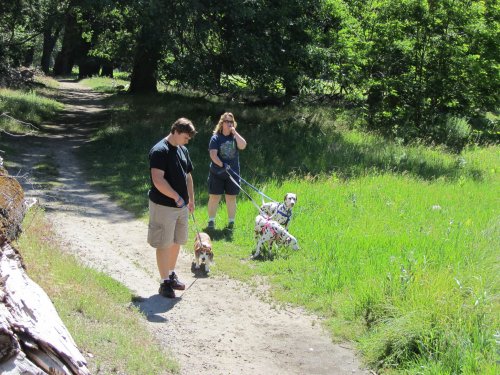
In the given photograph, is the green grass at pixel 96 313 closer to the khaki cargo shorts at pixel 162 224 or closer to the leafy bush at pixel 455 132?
the khaki cargo shorts at pixel 162 224

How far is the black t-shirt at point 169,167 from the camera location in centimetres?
705

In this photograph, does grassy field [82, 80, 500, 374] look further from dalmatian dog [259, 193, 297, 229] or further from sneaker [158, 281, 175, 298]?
sneaker [158, 281, 175, 298]

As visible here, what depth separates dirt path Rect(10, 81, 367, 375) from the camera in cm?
608

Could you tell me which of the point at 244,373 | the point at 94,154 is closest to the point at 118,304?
the point at 244,373

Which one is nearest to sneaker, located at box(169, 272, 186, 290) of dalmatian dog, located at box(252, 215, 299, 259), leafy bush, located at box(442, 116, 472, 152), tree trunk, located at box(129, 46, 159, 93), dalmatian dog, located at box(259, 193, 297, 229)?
dalmatian dog, located at box(252, 215, 299, 259)

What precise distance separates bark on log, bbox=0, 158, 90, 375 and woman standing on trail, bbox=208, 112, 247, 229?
4960 mm

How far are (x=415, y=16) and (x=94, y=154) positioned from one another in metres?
11.5

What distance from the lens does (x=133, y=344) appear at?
565 centimetres

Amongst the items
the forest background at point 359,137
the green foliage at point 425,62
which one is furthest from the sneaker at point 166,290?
the green foliage at point 425,62

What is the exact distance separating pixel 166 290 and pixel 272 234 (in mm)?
2079

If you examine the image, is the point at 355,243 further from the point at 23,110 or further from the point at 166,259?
the point at 23,110

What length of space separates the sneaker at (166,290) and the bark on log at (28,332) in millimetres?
2371

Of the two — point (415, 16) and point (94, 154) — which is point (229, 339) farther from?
point (415, 16)

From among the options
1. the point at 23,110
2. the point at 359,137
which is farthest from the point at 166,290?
the point at 23,110
